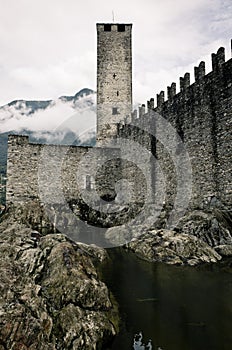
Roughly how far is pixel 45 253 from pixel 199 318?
13.7 ft

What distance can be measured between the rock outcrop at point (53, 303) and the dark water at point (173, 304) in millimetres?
555

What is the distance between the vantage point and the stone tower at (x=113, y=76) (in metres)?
26.6

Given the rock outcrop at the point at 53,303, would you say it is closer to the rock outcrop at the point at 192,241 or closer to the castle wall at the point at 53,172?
the rock outcrop at the point at 192,241

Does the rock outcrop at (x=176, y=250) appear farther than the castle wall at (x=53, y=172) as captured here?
No

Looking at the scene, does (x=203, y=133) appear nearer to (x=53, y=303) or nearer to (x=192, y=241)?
(x=192, y=241)

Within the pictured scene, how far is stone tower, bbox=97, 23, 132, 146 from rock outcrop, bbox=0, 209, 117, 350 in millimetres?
19011

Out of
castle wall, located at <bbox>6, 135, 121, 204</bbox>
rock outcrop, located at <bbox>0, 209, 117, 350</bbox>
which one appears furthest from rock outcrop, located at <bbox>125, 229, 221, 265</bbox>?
castle wall, located at <bbox>6, 135, 121, 204</bbox>

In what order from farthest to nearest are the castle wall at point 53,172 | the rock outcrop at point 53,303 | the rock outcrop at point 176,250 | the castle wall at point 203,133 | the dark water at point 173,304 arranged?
1. the castle wall at point 53,172
2. the castle wall at point 203,133
3. the rock outcrop at point 176,250
4. the dark water at point 173,304
5. the rock outcrop at point 53,303

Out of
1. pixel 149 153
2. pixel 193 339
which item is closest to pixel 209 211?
pixel 149 153

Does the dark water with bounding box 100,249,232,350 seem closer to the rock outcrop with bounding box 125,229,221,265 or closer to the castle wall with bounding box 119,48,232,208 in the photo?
the rock outcrop with bounding box 125,229,221,265

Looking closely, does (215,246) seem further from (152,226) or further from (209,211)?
(152,226)

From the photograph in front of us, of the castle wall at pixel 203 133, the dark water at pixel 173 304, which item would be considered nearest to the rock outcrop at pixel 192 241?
the dark water at pixel 173 304

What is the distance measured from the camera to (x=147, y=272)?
10.5 m

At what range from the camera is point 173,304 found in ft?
24.5
